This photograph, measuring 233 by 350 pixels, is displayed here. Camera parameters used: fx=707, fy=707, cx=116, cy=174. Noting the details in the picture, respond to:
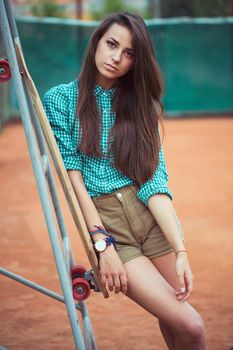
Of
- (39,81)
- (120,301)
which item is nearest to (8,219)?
(120,301)

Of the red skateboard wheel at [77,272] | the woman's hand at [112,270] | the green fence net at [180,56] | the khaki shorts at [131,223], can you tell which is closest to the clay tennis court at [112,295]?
the red skateboard wheel at [77,272]

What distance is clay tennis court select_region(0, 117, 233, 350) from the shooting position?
4.45m

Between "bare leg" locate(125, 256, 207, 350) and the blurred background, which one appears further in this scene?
the blurred background

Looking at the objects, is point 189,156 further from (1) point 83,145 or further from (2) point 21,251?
(1) point 83,145

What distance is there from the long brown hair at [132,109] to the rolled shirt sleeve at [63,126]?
54mm

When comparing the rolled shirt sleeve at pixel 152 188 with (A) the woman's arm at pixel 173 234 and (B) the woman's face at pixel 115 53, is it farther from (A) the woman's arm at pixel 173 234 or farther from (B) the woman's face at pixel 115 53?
(B) the woman's face at pixel 115 53

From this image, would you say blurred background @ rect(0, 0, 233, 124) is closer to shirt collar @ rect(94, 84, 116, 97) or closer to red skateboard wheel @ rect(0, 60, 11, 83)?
shirt collar @ rect(94, 84, 116, 97)

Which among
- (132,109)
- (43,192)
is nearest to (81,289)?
(43,192)

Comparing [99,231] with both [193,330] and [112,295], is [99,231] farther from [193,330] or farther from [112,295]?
[112,295]

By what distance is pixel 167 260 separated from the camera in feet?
9.57

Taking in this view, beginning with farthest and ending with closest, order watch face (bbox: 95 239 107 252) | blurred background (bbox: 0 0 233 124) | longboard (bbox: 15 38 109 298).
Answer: blurred background (bbox: 0 0 233 124), watch face (bbox: 95 239 107 252), longboard (bbox: 15 38 109 298)

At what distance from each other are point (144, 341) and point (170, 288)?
5.80 ft

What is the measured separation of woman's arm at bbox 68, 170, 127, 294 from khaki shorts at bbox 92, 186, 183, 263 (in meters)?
0.09

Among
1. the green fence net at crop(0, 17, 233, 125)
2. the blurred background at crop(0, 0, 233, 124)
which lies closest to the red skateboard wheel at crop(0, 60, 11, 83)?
the blurred background at crop(0, 0, 233, 124)
